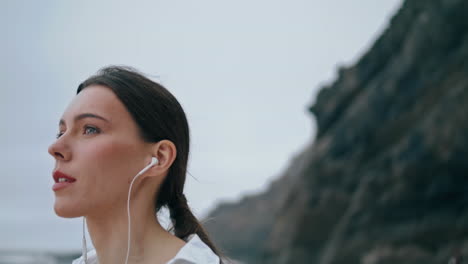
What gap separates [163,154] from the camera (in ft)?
7.98

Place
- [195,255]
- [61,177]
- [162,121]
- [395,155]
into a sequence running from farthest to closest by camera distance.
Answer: [395,155] → [162,121] → [61,177] → [195,255]

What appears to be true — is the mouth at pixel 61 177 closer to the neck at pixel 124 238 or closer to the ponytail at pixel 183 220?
the neck at pixel 124 238

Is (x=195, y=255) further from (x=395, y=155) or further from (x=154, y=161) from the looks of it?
(x=395, y=155)

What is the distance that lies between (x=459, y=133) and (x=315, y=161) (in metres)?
9.87

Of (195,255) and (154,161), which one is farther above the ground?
(154,161)

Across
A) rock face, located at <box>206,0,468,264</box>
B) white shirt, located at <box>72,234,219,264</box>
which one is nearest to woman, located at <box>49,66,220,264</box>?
white shirt, located at <box>72,234,219,264</box>

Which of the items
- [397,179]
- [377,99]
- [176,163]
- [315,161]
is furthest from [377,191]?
[176,163]

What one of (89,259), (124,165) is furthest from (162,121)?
(89,259)

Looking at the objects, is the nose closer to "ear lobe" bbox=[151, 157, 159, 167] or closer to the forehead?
the forehead

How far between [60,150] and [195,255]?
0.60m

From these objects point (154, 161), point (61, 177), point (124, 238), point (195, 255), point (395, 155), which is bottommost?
point (195, 255)

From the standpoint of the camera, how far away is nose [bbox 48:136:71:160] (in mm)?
2332

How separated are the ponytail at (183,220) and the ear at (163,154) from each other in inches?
9.2

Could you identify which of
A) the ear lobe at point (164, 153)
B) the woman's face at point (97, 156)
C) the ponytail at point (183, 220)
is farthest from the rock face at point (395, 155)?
the woman's face at point (97, 156)
